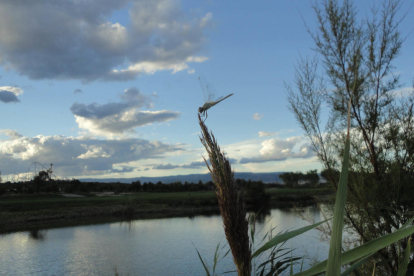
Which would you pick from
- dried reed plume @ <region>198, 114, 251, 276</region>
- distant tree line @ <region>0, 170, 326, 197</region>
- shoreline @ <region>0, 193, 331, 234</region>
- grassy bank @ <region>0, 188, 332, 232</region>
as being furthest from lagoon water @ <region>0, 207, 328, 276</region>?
distant tree line @ <region>0, 170, 326, 197</region>

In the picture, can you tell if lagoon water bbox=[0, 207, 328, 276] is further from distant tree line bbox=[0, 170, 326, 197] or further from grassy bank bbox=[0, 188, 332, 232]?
distant tree line bbox=[0, 170, 326, 197]

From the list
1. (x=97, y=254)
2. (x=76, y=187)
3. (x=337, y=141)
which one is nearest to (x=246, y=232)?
(x=337, y=141)

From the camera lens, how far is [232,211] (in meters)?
1.92

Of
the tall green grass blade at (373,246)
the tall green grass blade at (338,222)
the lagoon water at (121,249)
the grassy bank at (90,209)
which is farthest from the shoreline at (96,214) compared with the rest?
the tall green grass blade at (338,222)

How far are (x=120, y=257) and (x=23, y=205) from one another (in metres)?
30.1

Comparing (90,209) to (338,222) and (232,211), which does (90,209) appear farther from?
(338,222)

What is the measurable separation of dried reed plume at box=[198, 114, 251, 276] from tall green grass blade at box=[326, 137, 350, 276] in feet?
3.40

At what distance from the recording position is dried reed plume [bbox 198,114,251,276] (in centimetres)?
191

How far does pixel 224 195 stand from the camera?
1.92m

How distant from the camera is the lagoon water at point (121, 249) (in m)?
20.9

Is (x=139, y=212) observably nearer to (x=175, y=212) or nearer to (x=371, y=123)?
(x=175, y=212)

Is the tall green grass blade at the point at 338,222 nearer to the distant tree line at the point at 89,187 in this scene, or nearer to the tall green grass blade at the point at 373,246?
the tall green grass blade at the point at 373,246

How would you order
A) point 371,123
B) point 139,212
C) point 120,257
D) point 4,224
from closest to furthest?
point 371,123 < point 120,257 < point 4,224 < point 139,212

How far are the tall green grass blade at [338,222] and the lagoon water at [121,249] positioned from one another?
15.9 metres
